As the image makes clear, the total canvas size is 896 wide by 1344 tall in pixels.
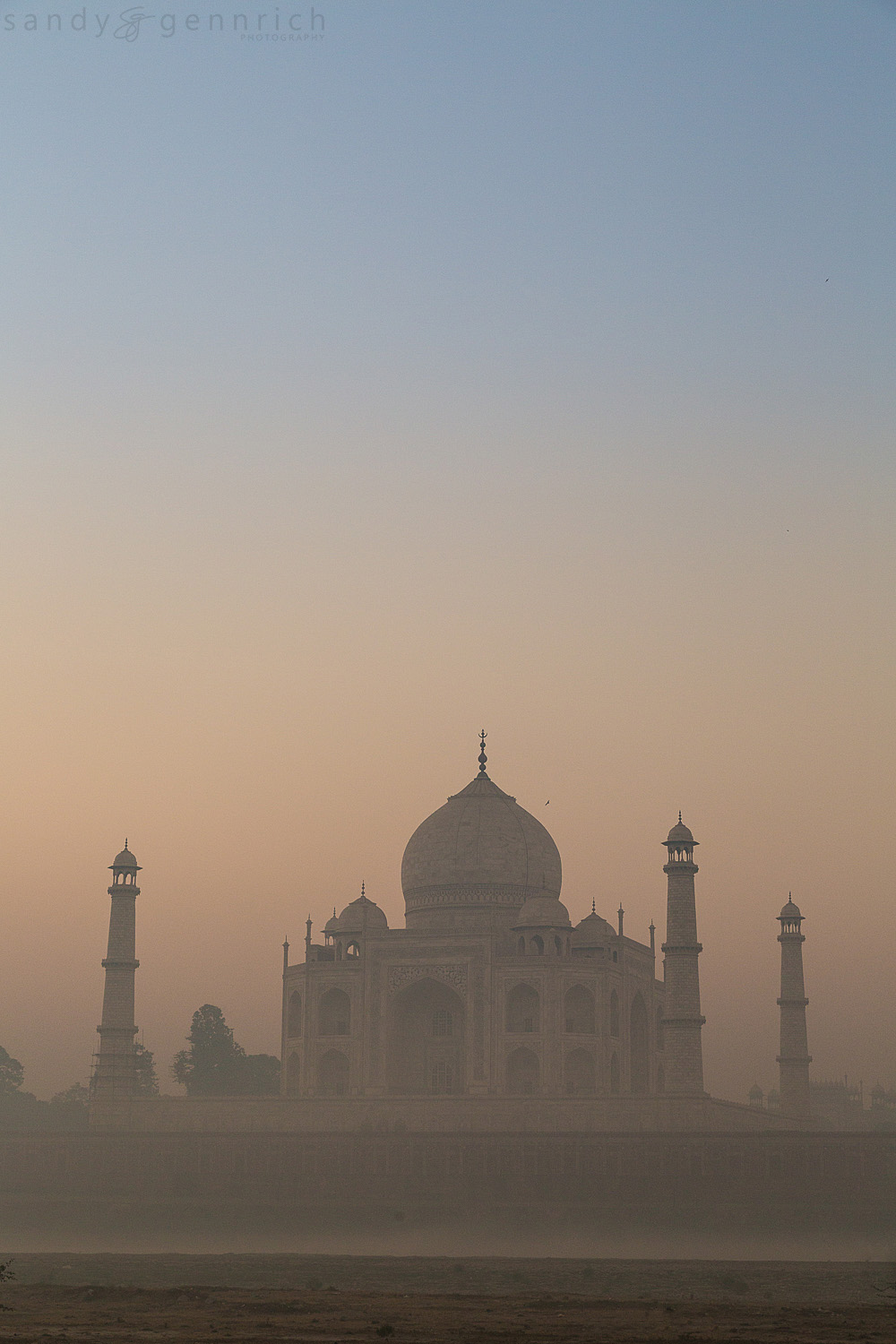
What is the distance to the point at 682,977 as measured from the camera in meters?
47.3

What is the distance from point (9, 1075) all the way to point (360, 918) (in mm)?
32780

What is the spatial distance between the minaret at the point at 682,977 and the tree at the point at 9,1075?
42.7m

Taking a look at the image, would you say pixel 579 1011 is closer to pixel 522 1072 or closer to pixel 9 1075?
pixel 522 1072

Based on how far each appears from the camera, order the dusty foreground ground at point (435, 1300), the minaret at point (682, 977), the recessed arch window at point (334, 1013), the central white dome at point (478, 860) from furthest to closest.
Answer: the central white dome at point (478, 860) → the recessed arch window at point (334, 1013) → the minaret at point (682, 977) → the dusty foreground ground at point (435, 1300)

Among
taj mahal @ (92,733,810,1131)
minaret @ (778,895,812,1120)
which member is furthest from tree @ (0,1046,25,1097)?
minaret @ (778,895,812,1120)

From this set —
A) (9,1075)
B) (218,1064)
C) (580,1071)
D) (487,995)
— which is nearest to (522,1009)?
(487,995)

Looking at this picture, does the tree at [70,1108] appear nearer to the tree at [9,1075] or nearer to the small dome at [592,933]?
the tree at [9,1075]

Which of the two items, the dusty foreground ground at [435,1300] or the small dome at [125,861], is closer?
the dusty foreground ground at [435,1300]

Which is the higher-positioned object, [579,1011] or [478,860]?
[478,860]

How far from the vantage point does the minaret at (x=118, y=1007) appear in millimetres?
49250

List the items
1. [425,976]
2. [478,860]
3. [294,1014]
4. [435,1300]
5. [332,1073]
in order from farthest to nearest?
[478,860], [294,1014], [332,1073], [425,976], [435,1300]

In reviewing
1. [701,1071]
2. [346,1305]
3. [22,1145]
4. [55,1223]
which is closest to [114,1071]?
[22,1145]

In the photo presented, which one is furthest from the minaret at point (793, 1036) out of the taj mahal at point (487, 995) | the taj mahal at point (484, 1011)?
the taj mahal at point (487, 995)

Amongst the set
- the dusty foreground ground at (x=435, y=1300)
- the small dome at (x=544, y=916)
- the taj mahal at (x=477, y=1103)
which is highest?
the small dome at (x=544, y=916)
